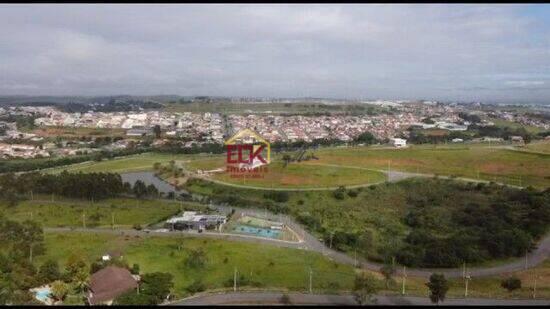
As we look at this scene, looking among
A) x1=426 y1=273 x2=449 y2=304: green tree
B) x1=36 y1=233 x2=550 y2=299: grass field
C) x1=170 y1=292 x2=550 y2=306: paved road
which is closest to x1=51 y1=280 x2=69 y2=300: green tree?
x1=170 y1=292 x2=550 y2=306: paved road

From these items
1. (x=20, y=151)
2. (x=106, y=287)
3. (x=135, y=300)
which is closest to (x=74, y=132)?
(x=20, y=151)

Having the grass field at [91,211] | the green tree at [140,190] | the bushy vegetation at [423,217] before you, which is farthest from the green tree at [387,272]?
the green tree at [140,190]

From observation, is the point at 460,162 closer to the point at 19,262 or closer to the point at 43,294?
the point at 19,262

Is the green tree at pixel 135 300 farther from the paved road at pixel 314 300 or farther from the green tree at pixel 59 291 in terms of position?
the green tree at pixel 59 291

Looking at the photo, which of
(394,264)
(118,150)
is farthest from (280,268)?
(118,150)

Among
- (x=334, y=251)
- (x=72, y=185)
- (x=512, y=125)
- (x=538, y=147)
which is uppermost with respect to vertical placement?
(x=512, y=125)

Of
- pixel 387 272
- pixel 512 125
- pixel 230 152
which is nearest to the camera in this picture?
pixel 387 272
